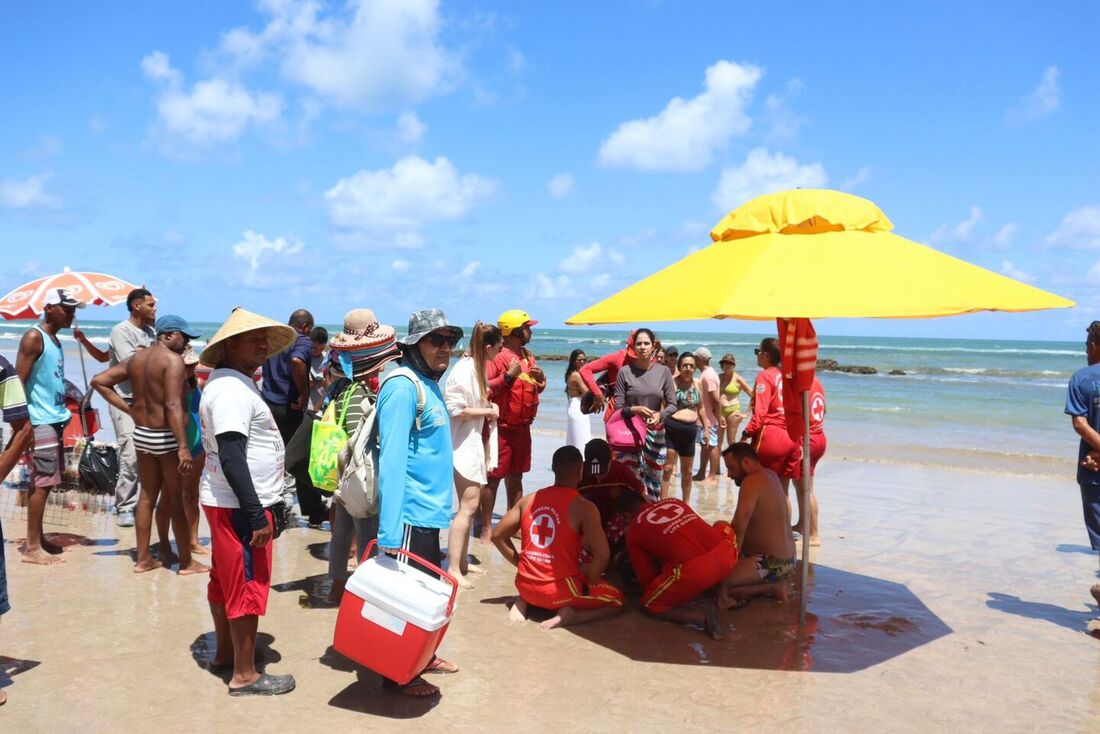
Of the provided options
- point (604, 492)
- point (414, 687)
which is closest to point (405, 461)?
point (414, 687)

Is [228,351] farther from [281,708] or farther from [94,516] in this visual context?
[94,516]

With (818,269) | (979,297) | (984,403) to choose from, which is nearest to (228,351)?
(818,269)

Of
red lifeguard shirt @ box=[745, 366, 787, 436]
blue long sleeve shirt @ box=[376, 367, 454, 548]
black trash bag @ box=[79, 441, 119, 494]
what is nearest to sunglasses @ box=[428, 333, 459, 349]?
blue long sleeve shirt @ box=[376, 367, 454, 548]

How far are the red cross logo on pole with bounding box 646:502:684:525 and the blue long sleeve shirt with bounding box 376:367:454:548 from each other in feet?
5.23

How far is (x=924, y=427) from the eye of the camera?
18125 millimetres

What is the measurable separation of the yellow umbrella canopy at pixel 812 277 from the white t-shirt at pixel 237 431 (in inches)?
73.1

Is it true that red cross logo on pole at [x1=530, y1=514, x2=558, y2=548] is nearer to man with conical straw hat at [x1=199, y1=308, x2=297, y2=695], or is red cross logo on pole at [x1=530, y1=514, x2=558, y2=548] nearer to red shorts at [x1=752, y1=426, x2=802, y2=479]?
man with conical straw hat at [x1=199, y1=308, x2=297, y2=695]

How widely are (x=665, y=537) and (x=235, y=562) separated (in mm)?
2518

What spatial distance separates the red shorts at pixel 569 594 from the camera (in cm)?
498

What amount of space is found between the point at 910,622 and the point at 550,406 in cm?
1549

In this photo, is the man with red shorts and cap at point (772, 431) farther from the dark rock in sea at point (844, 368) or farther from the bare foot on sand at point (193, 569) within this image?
the dark rock in sea at point (844, 368)

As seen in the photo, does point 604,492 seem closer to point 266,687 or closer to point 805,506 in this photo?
point 805,506

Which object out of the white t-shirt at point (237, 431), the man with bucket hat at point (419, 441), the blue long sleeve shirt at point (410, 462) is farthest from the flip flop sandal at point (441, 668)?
the white t-shirt at point (237, 431)

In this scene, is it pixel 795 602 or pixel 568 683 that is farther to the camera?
pixel 795 602
